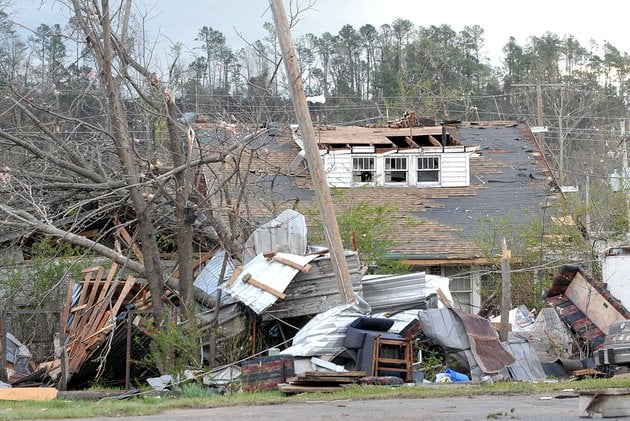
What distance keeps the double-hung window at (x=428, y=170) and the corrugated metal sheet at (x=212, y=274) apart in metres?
11.5

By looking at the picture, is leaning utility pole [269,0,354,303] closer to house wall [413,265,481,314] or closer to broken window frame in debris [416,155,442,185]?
house wall [413,265,481,314]

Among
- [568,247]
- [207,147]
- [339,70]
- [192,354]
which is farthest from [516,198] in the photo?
[339,70]

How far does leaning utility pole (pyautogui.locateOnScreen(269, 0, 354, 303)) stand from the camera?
15328 mm

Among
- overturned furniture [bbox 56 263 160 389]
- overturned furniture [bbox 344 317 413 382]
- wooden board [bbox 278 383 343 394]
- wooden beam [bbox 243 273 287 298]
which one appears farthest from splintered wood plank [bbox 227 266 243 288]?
wooden board [bbox 278 383 343 394]

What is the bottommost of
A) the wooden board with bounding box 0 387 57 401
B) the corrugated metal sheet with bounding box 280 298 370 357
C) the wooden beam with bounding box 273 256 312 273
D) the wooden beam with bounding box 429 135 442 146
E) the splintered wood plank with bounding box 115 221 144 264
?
the wooden board with bounding box 0 387 57 401

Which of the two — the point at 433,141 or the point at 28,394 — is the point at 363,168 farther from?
the point at 28,394

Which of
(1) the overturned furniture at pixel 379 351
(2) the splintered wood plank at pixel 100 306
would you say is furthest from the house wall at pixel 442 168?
(1) the overturned furniture at pixel 379 351

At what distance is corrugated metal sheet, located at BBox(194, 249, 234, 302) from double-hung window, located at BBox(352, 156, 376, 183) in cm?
1062

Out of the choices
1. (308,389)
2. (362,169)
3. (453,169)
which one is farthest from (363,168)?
(308,389)

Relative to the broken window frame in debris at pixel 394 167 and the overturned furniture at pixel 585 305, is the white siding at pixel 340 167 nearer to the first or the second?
the broken window frame in debris at pixel 394 167

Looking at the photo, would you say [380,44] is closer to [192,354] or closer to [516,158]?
[516,158]

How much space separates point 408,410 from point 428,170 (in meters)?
19.4

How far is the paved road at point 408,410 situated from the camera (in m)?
10.2

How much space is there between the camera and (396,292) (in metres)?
17.9
